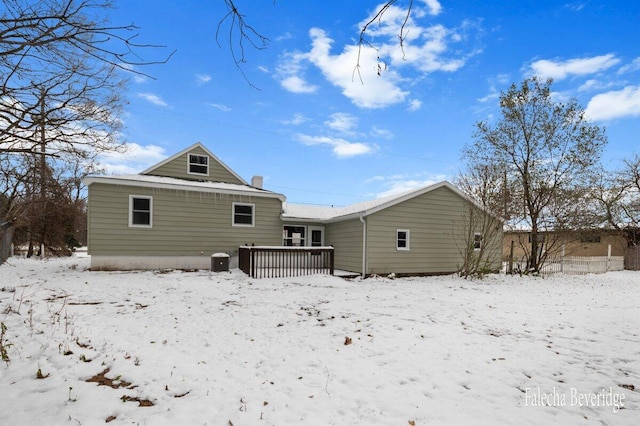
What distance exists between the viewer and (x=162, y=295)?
822cm

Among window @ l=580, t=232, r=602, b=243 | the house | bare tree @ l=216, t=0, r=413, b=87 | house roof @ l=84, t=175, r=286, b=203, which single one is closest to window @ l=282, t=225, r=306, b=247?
the house

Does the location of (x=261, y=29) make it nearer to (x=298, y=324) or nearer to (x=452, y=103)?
(x=298, y=324)

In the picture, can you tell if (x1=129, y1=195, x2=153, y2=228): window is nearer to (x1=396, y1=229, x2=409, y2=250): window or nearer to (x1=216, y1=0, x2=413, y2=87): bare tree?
(x1=396, y1=229, x2=409, y2=250): window

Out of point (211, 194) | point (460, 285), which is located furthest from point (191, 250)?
point (460, 285)

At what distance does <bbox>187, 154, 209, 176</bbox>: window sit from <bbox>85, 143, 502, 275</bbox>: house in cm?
5

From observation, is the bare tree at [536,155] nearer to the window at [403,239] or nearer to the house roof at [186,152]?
the window at [403,239]

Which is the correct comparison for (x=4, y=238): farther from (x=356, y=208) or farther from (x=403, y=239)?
(x=403, y=239)

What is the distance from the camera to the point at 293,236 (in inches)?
672

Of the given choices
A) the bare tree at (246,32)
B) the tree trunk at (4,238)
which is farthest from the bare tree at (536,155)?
the tree trunk at (4,238)

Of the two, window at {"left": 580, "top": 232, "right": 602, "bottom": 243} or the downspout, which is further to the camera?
window at {"left": 580, "top": 232, "right": 602, "bottom": 243}

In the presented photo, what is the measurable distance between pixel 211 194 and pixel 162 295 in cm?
685

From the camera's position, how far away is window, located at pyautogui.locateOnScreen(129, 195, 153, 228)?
42.9 feet

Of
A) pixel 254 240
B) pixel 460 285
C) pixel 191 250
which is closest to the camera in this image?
pixel 460 285

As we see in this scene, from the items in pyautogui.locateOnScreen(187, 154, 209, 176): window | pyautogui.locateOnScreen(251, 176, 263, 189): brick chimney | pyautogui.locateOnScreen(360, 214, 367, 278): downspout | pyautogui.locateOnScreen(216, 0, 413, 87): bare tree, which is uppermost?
pyautogui.locateOnScreen(187, 154, 209, 176): window
